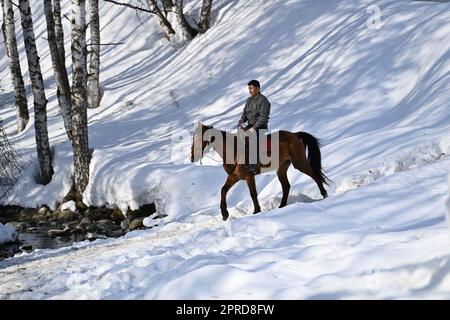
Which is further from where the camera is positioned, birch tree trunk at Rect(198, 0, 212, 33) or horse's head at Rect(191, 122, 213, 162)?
birch tree trunk at Rect(198, 0, 212, 33)

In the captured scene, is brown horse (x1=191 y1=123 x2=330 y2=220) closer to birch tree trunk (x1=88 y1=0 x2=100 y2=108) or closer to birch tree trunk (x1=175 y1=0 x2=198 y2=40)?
birch tree trunk (x1=88 y1=0 x2=100 y2=108)

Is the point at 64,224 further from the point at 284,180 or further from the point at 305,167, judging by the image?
the point at 305,167

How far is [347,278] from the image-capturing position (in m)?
5.56

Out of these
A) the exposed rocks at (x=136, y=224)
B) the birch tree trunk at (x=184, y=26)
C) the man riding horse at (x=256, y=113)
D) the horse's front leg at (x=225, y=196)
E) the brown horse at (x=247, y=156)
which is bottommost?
the exposed rocks at (x=136, y=224)

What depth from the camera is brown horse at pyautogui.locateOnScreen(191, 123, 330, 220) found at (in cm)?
1066

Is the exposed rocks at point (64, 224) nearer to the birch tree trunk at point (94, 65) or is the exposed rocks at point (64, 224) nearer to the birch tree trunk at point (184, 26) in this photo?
the birch tree trunk at point (94, 65)

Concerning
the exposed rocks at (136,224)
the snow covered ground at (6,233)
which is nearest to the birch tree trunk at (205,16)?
the exposed rocks at (136,224)

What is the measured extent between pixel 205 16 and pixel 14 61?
23.6ft

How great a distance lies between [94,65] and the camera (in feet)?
69.9

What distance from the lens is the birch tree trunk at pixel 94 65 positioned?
20.2 m

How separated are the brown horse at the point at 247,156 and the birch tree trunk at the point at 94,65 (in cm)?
1071

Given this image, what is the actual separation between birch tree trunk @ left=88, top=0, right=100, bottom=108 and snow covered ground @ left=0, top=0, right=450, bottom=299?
0.47 m

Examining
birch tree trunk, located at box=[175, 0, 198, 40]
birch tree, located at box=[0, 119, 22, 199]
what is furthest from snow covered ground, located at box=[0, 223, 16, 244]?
birch tree trunk, located at box=[175, 0, 198, 40]

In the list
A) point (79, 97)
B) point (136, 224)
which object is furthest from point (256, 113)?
point (79, 97)
